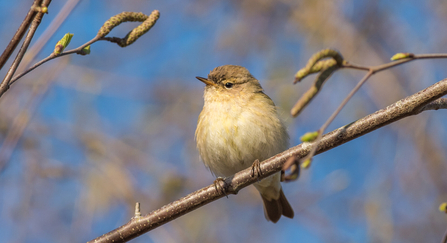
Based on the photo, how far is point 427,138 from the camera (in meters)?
6.92

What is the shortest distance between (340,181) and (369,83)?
99.9 inches

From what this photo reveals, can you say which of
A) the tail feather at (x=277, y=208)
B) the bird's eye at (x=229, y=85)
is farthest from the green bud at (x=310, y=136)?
the tail feather at (x=277, y=208)

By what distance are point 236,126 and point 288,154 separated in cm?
141

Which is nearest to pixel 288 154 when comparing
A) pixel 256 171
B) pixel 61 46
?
pixel 256 171

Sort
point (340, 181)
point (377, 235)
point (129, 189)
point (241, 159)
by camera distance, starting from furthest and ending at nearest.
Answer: point (129, 189)
point (377, 235)
point (340, 181)
point (241, 159)

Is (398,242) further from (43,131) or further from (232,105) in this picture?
(43,131)

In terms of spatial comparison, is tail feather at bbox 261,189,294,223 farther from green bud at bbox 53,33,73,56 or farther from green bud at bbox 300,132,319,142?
green bud at bbox 53,33,73,56

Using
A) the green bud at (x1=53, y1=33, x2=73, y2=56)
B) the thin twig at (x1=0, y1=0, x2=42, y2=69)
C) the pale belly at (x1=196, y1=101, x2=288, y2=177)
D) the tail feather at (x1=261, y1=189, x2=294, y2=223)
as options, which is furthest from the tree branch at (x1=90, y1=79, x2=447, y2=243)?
the tail feather at (x1=261, y1=189, x2=294, y2=223)

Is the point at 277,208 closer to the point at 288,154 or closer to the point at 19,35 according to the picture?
the point at 288,154

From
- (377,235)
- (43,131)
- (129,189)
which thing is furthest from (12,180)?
(377,235)

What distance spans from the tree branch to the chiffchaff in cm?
92

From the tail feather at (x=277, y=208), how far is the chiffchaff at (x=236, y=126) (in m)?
0.47

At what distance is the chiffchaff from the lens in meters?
4.55

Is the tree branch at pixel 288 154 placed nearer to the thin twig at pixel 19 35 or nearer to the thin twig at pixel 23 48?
the thin twig at pixel 23 48
